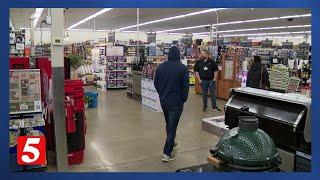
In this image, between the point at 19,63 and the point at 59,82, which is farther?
the point at 19,63

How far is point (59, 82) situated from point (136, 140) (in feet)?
7.70

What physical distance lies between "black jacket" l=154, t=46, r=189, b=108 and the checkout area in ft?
2.81

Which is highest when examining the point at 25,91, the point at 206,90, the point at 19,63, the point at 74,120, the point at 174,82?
the point at 19,63

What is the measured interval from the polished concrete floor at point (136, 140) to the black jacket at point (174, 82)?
2.96ft

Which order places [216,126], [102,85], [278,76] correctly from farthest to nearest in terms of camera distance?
[102,85]
[278,76]
[216,126]

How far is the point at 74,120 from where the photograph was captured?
188 inches

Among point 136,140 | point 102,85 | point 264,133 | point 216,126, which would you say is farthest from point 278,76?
point 264,133

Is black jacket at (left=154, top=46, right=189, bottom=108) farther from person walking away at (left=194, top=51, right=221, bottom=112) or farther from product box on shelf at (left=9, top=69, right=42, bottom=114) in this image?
person walking away at (left=194, top=51, right=221, bottom=112)

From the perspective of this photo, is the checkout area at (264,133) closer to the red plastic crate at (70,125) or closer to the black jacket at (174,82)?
the black jacket at (174,82)

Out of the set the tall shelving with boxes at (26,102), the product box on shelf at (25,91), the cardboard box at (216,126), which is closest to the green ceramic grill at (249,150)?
the cardboard box at (216,126)

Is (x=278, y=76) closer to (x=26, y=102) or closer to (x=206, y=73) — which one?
(x=206, y=73)

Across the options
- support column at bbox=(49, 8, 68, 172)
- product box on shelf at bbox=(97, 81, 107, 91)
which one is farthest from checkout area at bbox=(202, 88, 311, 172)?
product box on shelf at bbox=(97, 81, 107, 91)

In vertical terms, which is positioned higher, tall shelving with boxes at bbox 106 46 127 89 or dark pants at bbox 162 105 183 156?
tall shelving with boxes at bbox 106 46 127 89

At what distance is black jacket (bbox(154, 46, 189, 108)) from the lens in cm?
476
